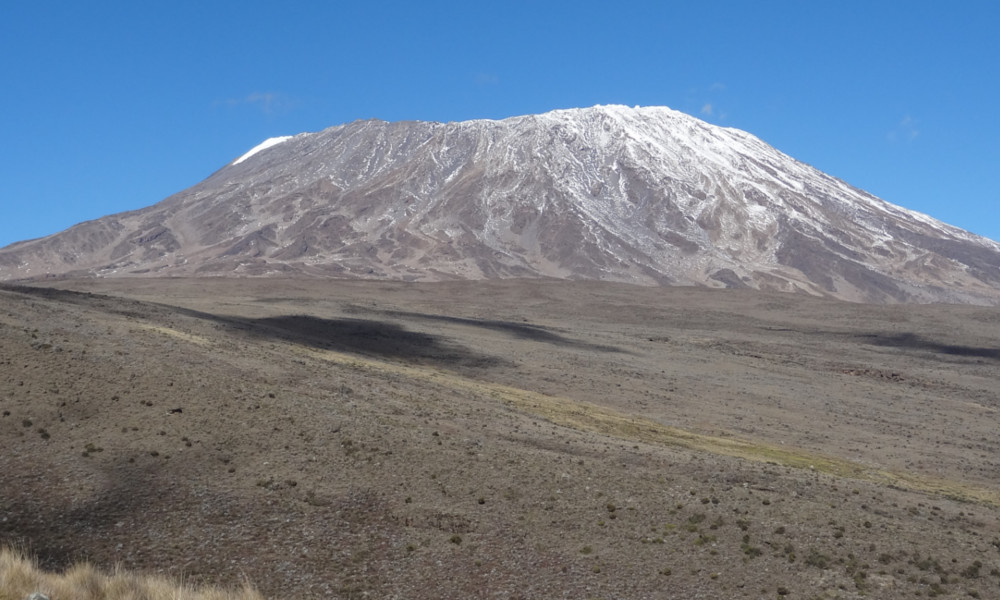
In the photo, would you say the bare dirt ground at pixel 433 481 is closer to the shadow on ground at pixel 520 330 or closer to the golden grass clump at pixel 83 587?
the golden grass clump at pixel 83 587

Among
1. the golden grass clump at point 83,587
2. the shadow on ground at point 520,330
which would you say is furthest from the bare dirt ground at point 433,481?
the shadow on ground at point 520,330

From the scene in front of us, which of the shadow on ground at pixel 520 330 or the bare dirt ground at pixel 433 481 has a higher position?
the shadow on ground at pixel 520 330

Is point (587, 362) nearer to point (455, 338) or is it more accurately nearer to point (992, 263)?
point (455, 338)

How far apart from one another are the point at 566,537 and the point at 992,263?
207050mm

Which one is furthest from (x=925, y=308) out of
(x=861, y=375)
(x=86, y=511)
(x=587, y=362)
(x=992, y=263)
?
(x=992, y=263)

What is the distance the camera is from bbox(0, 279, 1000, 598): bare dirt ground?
1567 cm

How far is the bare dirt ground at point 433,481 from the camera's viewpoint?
1567cm

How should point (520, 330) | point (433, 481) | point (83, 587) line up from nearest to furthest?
point (83, 587), point (433, 481), point (520, 330)

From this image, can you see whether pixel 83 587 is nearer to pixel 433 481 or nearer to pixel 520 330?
pixel 433 481

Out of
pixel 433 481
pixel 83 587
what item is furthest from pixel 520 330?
pixel 83 587

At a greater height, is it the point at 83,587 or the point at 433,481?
the point at 83,587

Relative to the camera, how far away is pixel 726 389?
4578cm

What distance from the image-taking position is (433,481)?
62.7 feet

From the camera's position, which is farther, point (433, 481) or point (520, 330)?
point (520, 330)
